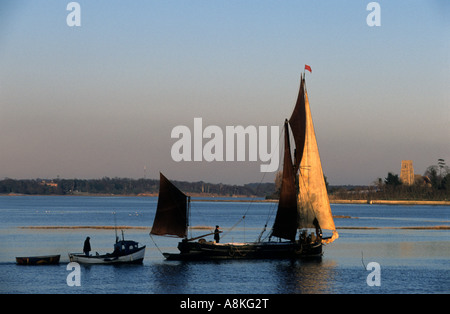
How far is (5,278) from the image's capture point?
Result: 50.0 m

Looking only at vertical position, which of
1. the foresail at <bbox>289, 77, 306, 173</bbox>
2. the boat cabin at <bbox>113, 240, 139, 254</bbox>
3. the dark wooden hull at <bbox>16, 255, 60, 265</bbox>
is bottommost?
the dark wooden hull at <bbox>16, 255, 60, 265</bbox>

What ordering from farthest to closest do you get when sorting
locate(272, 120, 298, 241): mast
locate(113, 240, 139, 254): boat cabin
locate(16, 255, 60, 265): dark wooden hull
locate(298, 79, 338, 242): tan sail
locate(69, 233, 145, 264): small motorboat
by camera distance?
locate(298, 79, 338, 242): tan sail, locate(272, 120, 298, 241): mast, locate(16, 255, 60, 265): dark wooden hull, locate(113, 240, 139, 254): boat cabin, locate(69, 233, 145, 264): small motorboat

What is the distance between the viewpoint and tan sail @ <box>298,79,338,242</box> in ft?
214

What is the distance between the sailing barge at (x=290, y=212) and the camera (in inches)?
2395

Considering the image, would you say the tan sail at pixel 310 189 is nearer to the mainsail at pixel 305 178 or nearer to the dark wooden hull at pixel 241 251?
the mainsail at pixel 305 178

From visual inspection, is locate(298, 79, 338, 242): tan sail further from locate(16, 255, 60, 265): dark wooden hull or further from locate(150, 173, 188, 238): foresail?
locate(16, 255, 60, 265): dark wooden hull

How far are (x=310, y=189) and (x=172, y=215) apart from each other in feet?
45.0

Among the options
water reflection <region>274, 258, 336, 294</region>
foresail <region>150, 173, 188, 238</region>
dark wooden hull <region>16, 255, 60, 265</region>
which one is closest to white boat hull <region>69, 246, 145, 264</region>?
dark wooden hull <region>16, 255, 60, 265</region>

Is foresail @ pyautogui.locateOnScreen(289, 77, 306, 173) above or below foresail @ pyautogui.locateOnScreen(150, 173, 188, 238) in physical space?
above

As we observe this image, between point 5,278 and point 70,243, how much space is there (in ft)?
105

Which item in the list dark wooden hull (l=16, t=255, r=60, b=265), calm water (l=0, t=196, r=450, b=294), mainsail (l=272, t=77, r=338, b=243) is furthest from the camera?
mainsail (l=272, t=77, r=338, b=243)

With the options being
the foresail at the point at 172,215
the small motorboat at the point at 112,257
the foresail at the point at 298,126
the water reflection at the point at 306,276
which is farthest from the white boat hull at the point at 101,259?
the foresail at the point at 298,126

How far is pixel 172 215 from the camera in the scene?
60875 mm
